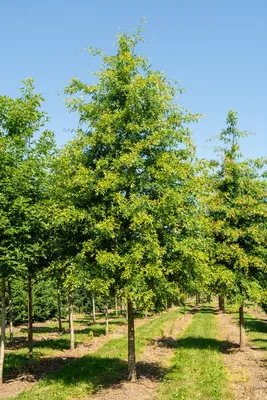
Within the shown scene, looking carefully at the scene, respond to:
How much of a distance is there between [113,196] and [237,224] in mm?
10754

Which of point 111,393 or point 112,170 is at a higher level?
point 112,170

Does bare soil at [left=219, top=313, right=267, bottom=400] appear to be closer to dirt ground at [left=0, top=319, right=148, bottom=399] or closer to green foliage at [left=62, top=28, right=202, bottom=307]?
green foliage at [left=62, top=28, right=202, bottom=307]

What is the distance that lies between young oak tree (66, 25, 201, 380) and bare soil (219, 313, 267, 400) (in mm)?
4400

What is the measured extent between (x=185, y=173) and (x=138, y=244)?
3.30 metres

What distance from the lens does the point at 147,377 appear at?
15.5 metres

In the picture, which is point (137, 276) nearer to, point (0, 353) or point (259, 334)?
point (0, 353)

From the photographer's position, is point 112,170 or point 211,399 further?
point 112,170

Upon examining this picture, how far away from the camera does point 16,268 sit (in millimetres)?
13086

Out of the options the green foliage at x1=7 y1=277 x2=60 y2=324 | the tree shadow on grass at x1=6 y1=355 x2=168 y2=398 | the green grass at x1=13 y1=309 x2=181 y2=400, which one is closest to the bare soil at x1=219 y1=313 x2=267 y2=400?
the tree shadow on grass at x1=6 y1=355 x2=168 y2=398

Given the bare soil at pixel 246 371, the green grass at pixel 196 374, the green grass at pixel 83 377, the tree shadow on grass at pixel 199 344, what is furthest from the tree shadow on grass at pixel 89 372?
the tree shadow on grass at pixel 199 344

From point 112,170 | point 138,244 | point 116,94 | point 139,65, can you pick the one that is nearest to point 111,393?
point 138,244

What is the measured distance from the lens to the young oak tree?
12.6 meters

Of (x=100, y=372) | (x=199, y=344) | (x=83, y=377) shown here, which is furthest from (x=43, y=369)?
(x=199, y=344)

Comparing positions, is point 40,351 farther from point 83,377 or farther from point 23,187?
point 23,187
